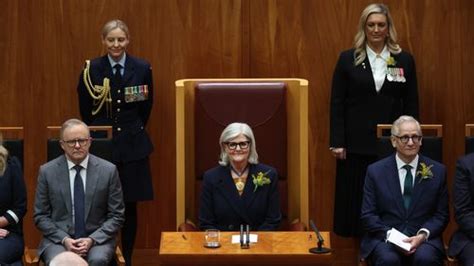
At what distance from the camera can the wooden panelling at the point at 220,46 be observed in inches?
275

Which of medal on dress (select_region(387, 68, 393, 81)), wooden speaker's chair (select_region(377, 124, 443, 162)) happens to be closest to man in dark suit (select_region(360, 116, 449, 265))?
wooden speaker's chair (select_region(377, 124, 443, 162))

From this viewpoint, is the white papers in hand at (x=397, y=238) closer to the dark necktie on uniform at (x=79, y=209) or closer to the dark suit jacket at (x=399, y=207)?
the dark suit jacket at (x=399, y=207)

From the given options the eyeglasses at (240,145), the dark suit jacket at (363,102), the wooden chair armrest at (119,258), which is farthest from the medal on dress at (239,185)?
the dark suit jacket at (363,102)

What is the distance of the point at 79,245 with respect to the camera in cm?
550

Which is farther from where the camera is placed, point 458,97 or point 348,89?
point 458,97

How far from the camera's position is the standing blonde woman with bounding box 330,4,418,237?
6.39 meters

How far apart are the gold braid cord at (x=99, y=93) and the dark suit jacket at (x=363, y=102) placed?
1.40 metres

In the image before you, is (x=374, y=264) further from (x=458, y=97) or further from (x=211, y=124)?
(x=458, y=97)

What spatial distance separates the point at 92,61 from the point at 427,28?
2258 mm

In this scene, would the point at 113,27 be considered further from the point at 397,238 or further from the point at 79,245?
the point at 397,238

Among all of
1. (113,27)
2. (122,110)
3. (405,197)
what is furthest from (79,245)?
(405,197)

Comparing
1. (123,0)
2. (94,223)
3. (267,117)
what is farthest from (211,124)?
(123,0)

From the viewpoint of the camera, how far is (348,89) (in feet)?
21.3

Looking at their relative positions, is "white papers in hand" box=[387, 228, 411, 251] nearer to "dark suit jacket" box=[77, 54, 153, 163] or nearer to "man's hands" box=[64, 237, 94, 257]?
"man's hands" box=[64, 237, 94, 257]
